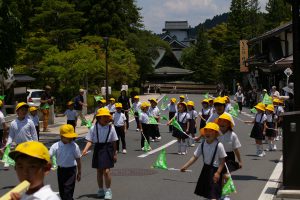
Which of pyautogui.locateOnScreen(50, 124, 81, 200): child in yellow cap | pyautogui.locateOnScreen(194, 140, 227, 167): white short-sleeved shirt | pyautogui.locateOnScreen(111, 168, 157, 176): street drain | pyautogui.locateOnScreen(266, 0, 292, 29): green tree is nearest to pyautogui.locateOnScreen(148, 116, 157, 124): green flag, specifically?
pyautogui.locateOnScreen(111, 168, 157, 176): street drain

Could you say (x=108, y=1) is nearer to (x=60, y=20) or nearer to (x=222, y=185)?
(x=60, y=20)

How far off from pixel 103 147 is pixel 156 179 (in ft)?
8.01

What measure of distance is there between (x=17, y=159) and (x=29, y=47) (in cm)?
3039

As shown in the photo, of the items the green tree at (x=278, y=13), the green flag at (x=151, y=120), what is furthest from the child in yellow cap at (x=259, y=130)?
the green tree at (x=278, y=13)

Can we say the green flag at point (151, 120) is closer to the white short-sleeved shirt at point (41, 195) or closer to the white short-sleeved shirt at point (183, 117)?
the white short-sleeved shirt at point (183, 117)

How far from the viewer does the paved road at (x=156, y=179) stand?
9.75 meters

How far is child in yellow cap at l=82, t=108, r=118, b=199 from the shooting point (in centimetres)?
922

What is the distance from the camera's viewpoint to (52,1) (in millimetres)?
32719

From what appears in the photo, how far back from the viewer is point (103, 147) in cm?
931

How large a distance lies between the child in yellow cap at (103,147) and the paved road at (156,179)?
43 cm

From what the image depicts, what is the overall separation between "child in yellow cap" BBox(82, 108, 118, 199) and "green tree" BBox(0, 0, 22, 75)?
813 cm

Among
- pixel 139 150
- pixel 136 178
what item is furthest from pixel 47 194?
pixel 139 150

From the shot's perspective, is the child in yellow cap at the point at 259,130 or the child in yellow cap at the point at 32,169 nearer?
the child in yellow cap at the point at 32,169

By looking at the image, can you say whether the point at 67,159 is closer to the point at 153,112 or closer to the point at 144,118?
the point at 144,118
